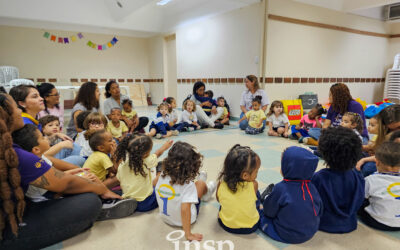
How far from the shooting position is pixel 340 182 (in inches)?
56.4

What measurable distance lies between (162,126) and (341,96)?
2.68 m

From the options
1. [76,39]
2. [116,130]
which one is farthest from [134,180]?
[76,39]

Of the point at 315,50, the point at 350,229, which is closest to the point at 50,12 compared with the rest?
the point at 315,50

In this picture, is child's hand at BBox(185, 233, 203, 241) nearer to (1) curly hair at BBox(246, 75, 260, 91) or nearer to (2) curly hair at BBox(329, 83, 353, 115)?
(2) curly hair at BBox(329, 83, 353, 115)

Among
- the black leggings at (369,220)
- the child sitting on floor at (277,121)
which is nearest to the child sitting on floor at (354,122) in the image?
the black leggings at (369,220)

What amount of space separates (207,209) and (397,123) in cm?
177

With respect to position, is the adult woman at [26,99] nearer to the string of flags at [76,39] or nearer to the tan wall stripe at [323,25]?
the tan wall stripe at [323,25]

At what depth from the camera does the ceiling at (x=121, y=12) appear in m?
5.82

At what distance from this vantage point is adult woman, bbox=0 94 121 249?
43.1 inches

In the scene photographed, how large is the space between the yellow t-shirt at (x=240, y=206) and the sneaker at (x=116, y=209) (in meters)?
0.64

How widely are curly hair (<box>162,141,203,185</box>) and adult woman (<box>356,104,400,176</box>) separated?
4.80 feet

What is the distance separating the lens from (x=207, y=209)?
5.84ft

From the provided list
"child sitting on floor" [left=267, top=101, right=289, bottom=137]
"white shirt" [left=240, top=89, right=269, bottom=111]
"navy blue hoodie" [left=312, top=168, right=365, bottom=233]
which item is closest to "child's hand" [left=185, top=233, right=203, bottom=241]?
"navy blue hoodie" [left=312, top=168, right=365, bottom=233]

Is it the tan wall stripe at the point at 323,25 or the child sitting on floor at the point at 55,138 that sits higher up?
the tan wall stripe at the point at 323,25
